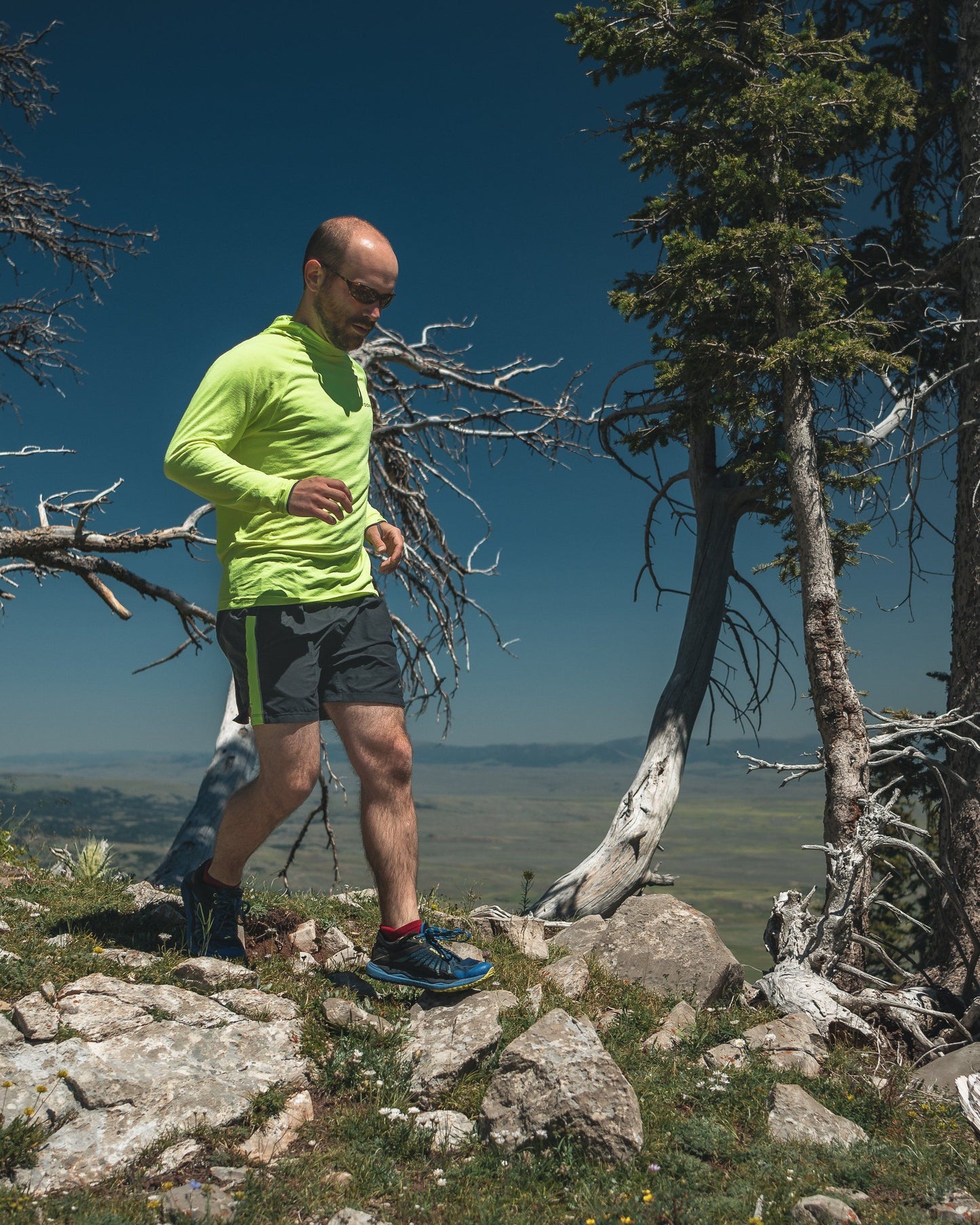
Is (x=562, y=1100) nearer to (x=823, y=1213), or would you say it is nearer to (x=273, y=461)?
(x=823, y=1213)

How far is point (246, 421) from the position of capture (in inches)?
156

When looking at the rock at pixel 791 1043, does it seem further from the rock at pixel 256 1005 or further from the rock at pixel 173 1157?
the rock at pixel 173 1157

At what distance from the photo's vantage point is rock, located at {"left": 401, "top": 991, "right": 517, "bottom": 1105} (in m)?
3.71

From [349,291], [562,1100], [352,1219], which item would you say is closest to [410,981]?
[562,1100]

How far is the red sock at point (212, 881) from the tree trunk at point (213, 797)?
3.70 m

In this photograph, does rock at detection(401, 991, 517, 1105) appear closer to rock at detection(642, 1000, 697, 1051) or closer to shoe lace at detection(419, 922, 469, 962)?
shoe lace at detection(419, 922, 469, 962)

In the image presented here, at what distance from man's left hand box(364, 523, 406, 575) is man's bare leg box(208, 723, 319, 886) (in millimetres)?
918

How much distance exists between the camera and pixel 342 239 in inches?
157

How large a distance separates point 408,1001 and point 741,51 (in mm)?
8805

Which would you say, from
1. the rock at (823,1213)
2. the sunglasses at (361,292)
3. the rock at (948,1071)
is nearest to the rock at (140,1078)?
the rock at (823,1213)

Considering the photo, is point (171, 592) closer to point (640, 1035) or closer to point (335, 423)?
point (335, 423)

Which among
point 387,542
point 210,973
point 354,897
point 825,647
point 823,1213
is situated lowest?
point 823,1213

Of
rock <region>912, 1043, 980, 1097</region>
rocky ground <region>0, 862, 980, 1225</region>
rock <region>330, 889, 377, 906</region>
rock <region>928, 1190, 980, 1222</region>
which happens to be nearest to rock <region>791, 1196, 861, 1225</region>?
rocky ground <region>0, 862, 980, 1225</region>

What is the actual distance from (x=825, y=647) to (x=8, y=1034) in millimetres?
6179
